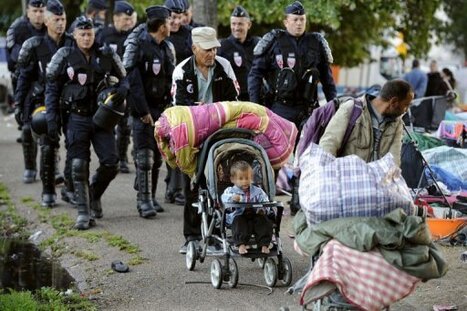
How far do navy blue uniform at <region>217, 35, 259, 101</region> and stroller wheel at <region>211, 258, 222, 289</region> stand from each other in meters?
4.14

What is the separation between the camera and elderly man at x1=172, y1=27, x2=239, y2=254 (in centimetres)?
876

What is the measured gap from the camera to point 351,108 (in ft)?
22.0

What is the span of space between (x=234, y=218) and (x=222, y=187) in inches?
25.2

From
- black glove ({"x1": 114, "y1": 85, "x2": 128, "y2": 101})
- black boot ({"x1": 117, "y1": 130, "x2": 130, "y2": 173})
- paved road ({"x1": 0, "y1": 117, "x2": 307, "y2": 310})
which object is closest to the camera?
paved road ({"x1": 0, "y1": 117, "x2": 307, "y2": 310})

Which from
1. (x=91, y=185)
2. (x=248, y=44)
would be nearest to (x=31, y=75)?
(x=91, y=185)

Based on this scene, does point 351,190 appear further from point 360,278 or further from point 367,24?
point 367,24

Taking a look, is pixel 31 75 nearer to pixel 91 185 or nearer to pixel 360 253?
pixel 91 185

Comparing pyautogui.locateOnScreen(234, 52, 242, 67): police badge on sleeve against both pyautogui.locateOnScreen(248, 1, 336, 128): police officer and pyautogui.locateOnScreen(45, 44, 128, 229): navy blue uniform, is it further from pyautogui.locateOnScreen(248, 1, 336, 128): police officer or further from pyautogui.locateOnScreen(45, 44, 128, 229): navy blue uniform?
pyautogui.locateOnScreen(45, 44, 128, 229): navy blue uniform

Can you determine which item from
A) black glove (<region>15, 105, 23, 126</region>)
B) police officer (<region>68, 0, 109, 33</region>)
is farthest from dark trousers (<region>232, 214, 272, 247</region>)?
police officer (<region>68, 0, 109, 33</region>)

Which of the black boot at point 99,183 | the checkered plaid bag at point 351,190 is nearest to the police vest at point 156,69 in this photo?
the black boot at point 99,183

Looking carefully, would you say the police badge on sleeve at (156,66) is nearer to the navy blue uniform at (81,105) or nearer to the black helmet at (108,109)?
the navy blue uniform at (81,105)

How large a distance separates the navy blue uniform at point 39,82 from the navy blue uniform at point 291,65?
2.32 m

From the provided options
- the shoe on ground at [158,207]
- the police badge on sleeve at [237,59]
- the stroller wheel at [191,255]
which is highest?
the police badge on sleeve at [237,59]

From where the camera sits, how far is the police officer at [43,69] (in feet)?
36.6
